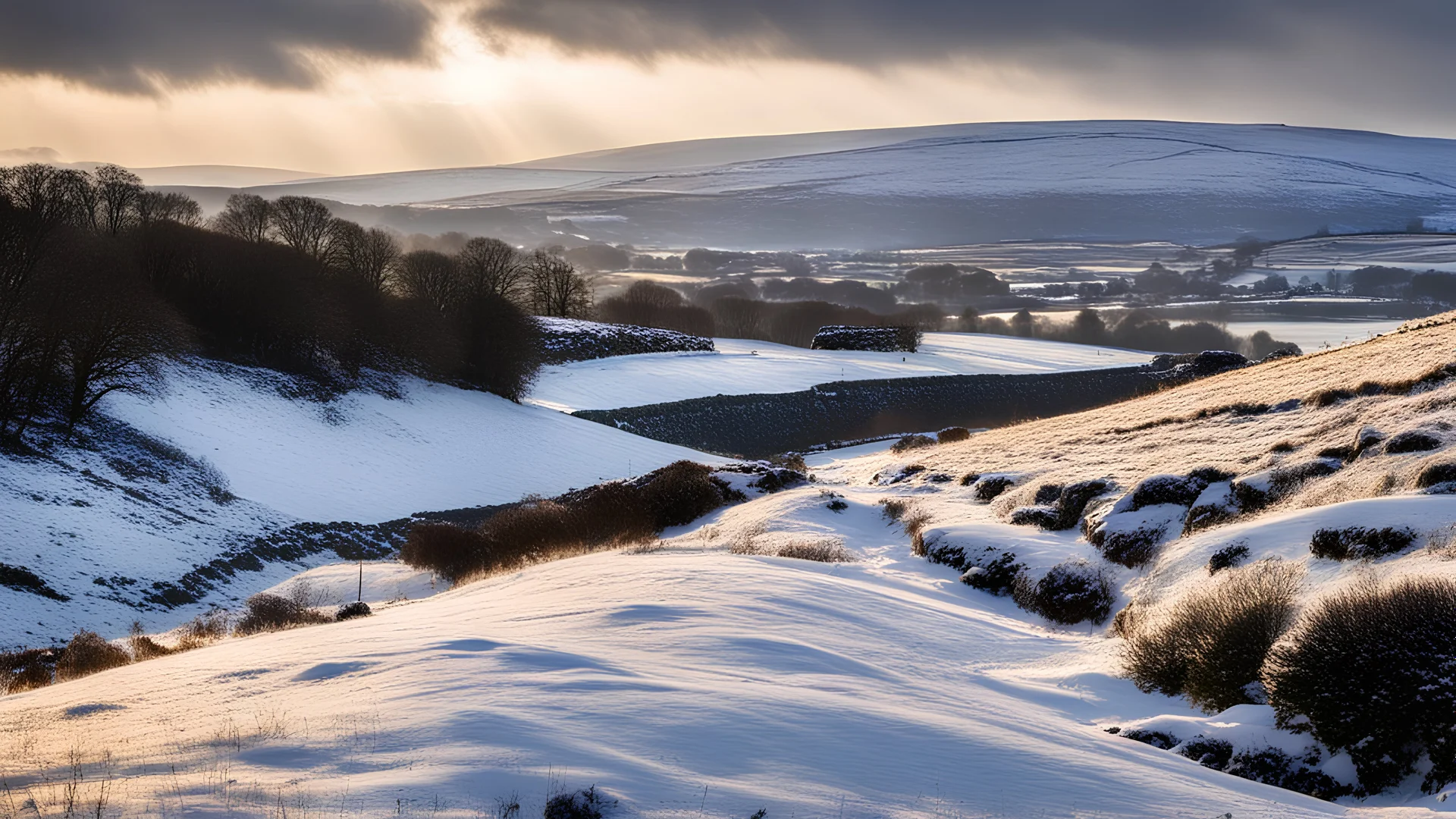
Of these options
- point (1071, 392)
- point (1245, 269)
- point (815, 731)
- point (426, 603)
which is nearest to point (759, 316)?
point (1071, 392)

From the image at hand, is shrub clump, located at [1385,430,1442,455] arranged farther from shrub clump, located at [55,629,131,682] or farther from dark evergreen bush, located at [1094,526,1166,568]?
shrub clump, located at [55,629,131,682]

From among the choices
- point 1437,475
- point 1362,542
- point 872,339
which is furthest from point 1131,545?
point 872,339

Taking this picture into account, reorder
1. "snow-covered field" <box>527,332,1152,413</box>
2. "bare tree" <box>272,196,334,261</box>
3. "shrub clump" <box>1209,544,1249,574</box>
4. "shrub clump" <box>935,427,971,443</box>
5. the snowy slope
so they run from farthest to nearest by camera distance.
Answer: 1. "bare tree" <box>272,196,334,261</box>
2. "snow-covered field" <box>527,332,1152,413</box>
3. "shrub clump" <box>935,427,971,443</box>
4. the snowy slope
5. "shrub clump" <box>1209,544,1249,574</box>

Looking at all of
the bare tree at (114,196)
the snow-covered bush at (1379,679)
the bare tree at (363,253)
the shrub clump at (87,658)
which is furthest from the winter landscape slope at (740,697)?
the bare tree at (363,253)

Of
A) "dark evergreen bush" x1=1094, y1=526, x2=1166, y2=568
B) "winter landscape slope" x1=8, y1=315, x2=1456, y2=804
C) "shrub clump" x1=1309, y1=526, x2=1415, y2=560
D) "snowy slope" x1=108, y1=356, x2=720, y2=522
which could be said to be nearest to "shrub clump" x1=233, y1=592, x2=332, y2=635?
"winter landscape slope" x1=8, y1=315, x2=1456, y2=804

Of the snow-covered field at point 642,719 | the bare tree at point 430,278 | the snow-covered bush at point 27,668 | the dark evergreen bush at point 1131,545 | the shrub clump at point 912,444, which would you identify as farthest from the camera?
the bare tree at point 430,278

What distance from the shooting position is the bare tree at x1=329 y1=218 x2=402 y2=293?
70.8m

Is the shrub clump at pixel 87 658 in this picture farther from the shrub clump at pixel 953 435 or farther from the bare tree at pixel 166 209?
the bare tree at pixel 166 209

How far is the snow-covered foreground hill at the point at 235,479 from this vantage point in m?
30.8

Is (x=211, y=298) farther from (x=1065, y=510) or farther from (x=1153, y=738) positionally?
(x=1153, y=738)

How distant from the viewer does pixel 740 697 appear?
9789 millimetres

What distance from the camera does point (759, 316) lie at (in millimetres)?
141000

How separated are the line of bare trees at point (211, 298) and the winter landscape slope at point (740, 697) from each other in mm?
28897

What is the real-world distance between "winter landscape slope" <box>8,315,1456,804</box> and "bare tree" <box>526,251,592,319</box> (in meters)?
82.4
